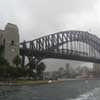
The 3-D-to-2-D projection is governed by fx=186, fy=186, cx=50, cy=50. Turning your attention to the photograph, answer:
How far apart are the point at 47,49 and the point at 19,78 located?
13928mm

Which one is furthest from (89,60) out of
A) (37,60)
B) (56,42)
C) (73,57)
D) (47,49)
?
(37,60)

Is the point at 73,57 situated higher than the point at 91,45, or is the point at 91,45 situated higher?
the point at 91,45

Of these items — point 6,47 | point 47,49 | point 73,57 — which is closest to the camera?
point 6,47

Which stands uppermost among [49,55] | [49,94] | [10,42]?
[10,42]

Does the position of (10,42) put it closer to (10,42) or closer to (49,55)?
(10,42)

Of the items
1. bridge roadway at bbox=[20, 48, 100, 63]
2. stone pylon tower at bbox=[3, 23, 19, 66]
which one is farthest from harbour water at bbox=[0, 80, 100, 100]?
bridge roadway at bbox=[20, 48, 100, 63]

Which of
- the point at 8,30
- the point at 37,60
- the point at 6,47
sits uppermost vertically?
the point at 8,30

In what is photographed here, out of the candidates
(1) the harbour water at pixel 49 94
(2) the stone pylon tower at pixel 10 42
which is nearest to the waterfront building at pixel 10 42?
(2) the stone pylon tower at pixel 10 42

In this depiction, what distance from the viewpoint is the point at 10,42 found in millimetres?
46625

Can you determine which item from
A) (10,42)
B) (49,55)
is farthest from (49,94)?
(49,55)

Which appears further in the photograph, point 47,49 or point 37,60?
point 47,49

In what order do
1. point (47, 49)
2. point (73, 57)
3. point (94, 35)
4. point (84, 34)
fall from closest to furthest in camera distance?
1. point (47, 49)
2. point (73, 57)
3. point (84, 34)
4. point (94, 35)

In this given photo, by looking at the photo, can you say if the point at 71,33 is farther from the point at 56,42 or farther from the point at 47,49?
the point at 47,49

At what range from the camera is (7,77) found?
39250 millimetres
